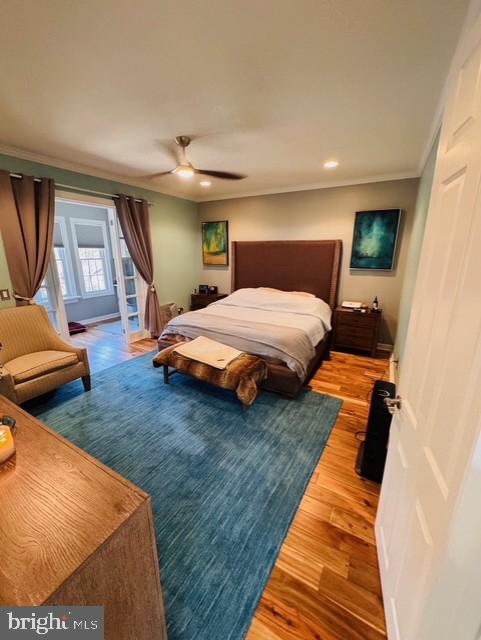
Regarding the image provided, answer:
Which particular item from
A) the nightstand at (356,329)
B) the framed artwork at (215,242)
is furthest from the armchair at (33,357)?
the nightstand at (356,329)

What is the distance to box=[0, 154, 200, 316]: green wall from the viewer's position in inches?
149

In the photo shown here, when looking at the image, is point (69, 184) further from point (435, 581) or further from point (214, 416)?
point (435, 581)

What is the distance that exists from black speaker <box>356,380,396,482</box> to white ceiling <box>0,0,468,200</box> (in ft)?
6.60

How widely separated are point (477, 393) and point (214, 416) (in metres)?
2.21

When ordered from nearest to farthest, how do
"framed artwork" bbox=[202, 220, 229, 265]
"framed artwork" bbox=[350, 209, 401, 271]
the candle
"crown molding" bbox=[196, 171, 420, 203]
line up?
the candle < "crown molding" bbox=[196, 171, 420, 203] < "framed artwork" bbox=[350, 209, 401, 271] < "framed artwork" bbox=[202, 220, 229, 265]

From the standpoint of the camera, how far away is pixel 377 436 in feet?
Result: 5.80

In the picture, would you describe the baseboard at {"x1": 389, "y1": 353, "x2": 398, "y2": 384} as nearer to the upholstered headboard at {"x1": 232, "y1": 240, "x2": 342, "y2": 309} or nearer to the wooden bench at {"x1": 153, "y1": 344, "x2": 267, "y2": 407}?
the upholstered headboard at {"x1": 232, "y1": 240, "x2": 342, "y2": 309}

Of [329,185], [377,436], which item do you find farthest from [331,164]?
[377,436]

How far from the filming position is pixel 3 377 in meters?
2.22

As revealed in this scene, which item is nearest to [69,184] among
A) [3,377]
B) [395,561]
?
[3,377]

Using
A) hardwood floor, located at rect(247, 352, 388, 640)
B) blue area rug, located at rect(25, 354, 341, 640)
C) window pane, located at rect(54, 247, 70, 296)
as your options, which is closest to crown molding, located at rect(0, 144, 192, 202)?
window pane, located at rect(54, 247, 70, 296)

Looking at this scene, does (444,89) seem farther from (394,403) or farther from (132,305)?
(132,305)

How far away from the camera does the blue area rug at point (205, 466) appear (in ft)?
4.10

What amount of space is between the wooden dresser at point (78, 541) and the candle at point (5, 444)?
0.09 ft
